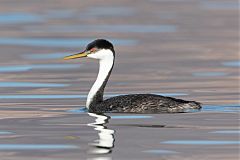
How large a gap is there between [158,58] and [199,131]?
10.5 m

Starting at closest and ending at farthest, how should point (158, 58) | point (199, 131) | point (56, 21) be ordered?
point (199, 131), point (158, 58), point (56, 21)

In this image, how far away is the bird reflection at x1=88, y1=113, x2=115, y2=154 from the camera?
1305 centimetres

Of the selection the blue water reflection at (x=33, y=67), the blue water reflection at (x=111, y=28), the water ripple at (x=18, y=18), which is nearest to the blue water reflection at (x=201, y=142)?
the blue water reflection at (x=33, y=67)

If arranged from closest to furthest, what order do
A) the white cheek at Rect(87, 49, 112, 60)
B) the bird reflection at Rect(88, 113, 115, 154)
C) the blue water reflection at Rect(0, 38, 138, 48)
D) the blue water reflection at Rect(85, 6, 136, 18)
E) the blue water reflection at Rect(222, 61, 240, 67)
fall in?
the bird reflection at Rect(88, 113, 115, 154) → the white cheek at Rect(87, 49, 112, 60) → the blue water reflection at Rect(222, 61, 240, 67) → the blue water reflection at Rect(0, 38, 138, 48) → the blue water reflection at Rect(85, 6, 136, 18)

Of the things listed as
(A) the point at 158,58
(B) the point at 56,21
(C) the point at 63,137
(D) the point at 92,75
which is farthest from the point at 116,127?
(B) the point at 56,21

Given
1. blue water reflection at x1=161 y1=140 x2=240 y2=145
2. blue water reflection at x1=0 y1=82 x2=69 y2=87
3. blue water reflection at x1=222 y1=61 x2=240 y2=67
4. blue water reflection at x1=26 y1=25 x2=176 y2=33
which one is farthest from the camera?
blue water reflection at x1=26 y1=25 x2=176 y2=33

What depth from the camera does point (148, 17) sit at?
1442 inches

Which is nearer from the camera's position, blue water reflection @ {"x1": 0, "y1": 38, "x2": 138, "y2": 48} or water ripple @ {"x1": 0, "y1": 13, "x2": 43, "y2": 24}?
blue water reflection @ {"x1": 0, "y1": 38, "x2": 138, "y2": 48}

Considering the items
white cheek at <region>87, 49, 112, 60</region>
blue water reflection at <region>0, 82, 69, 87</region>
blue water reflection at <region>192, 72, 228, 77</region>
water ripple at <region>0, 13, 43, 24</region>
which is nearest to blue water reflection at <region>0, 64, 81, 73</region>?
blue water reflection at <region>0, 82, 69, 87</region>

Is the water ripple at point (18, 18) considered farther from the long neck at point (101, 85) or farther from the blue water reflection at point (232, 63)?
the long neck at point (101, 85)

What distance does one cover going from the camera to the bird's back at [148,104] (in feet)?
51.6

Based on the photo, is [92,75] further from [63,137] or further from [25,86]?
[63,137]

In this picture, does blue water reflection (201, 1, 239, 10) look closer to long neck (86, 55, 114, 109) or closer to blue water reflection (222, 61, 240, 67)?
blue water reflection (222, 61, 240, 67)

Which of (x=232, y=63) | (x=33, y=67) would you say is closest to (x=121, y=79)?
(x=33, y=67)
